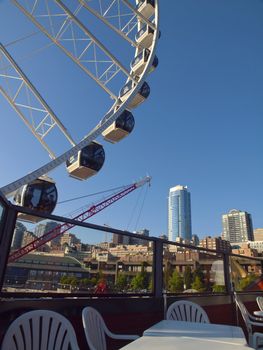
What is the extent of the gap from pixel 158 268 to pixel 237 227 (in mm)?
106267

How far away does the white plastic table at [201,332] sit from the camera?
1.69 m

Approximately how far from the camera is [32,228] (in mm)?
2846

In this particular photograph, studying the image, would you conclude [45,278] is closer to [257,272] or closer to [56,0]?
[257,272]

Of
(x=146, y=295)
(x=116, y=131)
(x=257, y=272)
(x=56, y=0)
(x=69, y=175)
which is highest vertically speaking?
(x=56, y=0)

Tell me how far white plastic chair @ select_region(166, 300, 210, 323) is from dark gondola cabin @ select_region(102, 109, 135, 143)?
11.6 metres

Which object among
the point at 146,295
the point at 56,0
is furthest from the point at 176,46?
the point at 146,295

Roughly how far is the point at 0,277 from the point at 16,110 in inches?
500

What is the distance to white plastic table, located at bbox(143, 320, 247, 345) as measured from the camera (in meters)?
1.69

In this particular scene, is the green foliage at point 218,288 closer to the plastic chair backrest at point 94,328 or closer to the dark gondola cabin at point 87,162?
the plastic chair backrest at point 94,328

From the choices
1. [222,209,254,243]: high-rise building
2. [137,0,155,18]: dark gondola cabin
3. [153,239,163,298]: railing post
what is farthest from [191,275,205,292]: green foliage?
[222,209,254,243]: high-rise building

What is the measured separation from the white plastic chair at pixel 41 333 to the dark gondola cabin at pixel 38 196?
10303mm

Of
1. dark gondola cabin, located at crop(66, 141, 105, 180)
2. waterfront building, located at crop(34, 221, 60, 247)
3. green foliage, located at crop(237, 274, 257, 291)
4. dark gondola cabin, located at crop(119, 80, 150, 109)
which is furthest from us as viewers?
dark gondola cabin, located at crop(119, 80, 150, 109)

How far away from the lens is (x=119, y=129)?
1405 centimetres

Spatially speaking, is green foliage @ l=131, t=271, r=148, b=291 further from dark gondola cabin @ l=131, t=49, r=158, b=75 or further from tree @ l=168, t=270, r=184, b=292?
dark gondola cabin @ l=131, t=49, r=158, b=75
